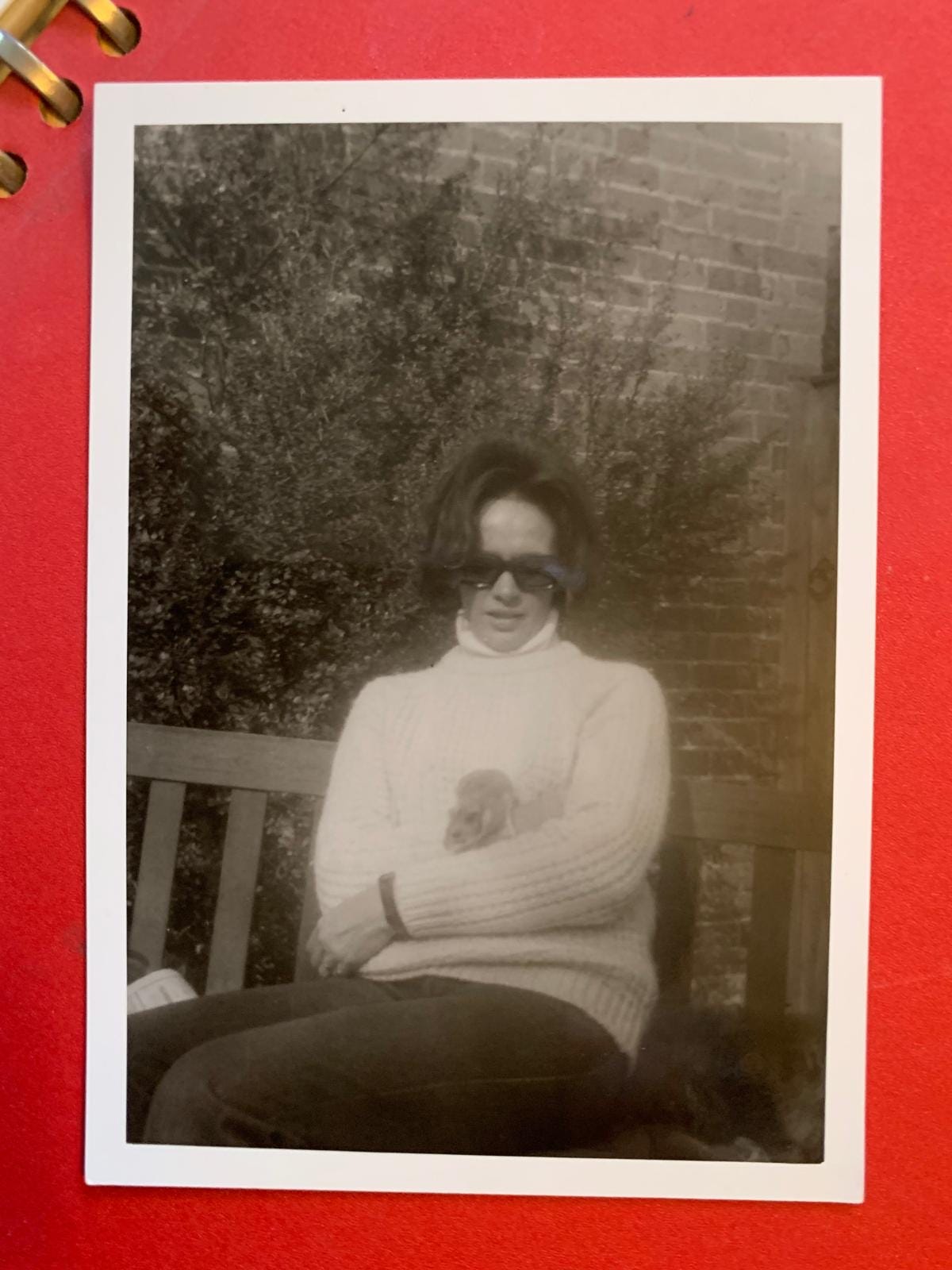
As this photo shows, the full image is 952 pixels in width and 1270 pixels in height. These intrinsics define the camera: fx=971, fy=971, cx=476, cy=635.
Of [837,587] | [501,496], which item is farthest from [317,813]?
[837,587]

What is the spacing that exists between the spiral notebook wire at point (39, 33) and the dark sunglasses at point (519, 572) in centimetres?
43

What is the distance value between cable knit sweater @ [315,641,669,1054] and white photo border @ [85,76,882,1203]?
129 mm

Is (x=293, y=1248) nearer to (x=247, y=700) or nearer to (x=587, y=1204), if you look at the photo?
(x=587, y=1204)

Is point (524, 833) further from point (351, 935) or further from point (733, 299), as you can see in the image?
point (733, 299)

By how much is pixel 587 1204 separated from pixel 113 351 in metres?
0.69

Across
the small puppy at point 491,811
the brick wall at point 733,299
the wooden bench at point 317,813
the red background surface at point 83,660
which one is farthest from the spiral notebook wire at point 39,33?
the small puppy at point 491,811

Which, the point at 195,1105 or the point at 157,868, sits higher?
the point at 157,868

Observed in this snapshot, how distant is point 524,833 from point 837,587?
0.28 meters

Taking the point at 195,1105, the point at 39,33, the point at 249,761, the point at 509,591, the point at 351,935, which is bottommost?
the point at 195,1105

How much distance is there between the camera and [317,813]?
676 mm

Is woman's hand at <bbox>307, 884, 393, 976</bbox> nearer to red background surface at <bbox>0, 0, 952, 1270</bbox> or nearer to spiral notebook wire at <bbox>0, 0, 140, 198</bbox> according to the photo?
red background surface at <bbox>0, 0, 952, 1270</bbox>

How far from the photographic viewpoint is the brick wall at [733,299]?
0.67 meters

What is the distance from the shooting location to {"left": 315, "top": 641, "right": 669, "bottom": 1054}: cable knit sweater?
2.17 ft

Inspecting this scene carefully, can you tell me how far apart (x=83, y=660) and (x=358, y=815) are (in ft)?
0.77
